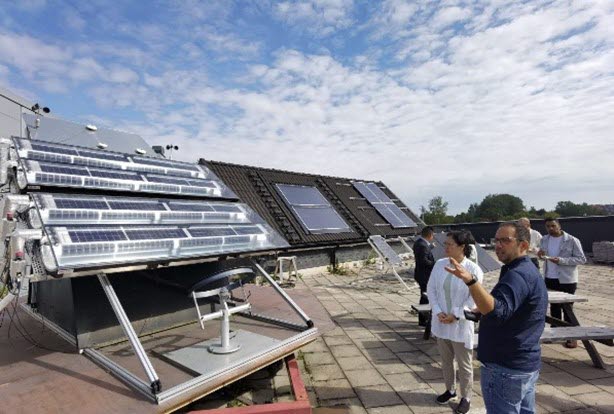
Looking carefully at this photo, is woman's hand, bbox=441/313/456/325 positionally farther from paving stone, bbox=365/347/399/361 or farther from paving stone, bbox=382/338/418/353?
paving stone, bbox=382/338/418/353

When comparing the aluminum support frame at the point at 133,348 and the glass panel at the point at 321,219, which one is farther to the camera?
the glass panel at the point at 321,219

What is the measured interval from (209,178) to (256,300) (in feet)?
9.26

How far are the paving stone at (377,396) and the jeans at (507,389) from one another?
1.73 metres

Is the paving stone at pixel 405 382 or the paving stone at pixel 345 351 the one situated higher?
the paving stone at pixel 345 351

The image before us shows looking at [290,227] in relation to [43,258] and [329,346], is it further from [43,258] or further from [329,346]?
[43,258]

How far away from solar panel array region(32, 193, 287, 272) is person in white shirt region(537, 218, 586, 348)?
5.56 m

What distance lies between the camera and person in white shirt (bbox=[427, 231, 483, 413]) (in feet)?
14.4

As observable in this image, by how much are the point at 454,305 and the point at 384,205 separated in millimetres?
15053

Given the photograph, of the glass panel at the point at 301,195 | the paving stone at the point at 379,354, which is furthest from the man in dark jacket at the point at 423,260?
the glass panel at the point at 301,195

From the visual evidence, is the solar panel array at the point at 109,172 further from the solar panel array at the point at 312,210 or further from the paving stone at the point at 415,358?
the solar panel array at the point at 312,210

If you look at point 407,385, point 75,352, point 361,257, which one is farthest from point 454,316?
point 361,257

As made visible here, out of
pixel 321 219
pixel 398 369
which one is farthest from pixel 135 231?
pixel 321 219

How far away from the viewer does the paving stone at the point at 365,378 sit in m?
5.15

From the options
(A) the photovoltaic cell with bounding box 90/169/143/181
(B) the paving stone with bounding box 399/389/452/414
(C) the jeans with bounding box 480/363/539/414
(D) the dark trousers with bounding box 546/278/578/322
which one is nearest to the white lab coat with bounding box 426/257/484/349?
(B) the paving stone with bounding box 399/389/452/414
